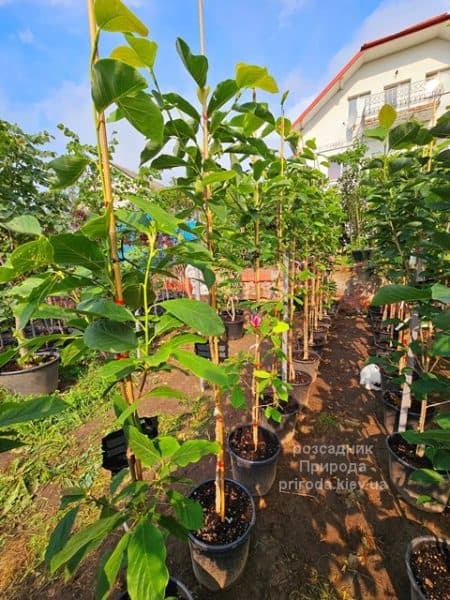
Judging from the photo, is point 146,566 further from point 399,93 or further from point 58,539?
point 399,93

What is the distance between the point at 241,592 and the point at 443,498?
1288mm

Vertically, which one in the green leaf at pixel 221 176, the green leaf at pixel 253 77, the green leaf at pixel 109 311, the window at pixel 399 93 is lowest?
the green leaf at pixel 109 311

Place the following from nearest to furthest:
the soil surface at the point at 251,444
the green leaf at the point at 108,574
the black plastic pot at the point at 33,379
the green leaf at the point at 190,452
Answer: the green leaf at the point at 108,574 → the green leaf at the point at 190,452 → the soil surface at the point at 251,444 → the black plastic pot at the point at 33,379

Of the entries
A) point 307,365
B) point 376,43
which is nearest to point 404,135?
point 307,365

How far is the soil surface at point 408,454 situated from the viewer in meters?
1.74

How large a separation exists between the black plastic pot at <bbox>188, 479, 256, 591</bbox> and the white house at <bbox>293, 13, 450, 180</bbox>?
1226cm

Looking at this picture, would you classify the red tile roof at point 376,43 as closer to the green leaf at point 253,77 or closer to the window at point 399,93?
the window at point 399,93

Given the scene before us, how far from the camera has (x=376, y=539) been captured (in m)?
1.58

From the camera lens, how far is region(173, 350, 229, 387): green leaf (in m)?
0.54

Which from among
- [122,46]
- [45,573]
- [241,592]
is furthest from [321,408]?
[122,46]

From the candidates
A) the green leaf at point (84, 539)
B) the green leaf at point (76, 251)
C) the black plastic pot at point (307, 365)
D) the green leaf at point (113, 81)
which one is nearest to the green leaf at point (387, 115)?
the green leaf at point (113, 81)

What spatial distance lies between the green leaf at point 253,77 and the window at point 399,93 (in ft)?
53.7

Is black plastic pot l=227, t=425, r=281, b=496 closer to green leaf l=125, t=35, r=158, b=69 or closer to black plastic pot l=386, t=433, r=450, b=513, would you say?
black plastic pot l=386, t=433, r=450, b=513

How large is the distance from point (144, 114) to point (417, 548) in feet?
6.48
